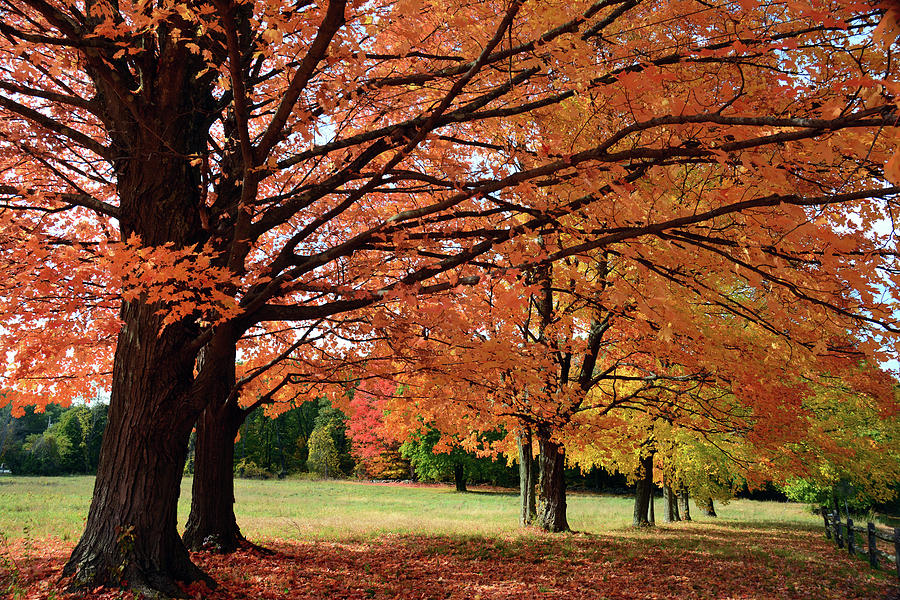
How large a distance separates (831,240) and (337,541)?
1080 cm

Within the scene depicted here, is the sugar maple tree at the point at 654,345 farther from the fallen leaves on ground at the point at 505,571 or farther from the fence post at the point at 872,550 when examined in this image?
the fence post at the point at 872,550

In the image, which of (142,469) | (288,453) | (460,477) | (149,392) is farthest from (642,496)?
(288,453)

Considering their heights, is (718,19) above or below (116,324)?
above

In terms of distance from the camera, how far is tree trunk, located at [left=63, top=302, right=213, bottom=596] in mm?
5535

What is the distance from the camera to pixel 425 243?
20.3 feet

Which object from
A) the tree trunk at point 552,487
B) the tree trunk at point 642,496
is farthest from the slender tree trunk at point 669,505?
the tree trunk at point 552,487

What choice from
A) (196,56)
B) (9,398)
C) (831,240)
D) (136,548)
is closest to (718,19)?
(831,240)

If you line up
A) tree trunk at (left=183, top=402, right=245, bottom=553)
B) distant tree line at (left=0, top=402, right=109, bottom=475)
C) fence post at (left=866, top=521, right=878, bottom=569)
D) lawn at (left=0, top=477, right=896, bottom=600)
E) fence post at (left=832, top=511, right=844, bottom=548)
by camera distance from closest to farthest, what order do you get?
lawn at (left=0, top=477, right=896, bottom=600), tree trunk at (left=183, top=402, right=245, bottom=553), fence post at (left=866, top=521, right=878, bottom=569), fence post at (left=832, top=511, right=844, bottom=548), distant tree line at (left=0, top=402, right=109, bottom=475)

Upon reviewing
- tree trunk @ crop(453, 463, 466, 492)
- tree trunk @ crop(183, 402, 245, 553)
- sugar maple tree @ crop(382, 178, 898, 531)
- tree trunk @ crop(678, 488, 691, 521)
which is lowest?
tree trunk @ crop(453, 463, 466, 492)

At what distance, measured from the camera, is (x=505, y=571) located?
879 cm

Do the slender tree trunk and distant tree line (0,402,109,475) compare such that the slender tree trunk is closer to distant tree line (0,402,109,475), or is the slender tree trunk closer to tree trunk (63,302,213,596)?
tree trunk (63,302,213,596)

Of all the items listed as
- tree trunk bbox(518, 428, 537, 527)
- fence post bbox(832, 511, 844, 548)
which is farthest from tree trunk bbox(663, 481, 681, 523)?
tree trunk bbox(518, 428, 537, 527)

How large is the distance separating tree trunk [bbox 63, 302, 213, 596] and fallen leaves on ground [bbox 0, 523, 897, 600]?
0.93 feet

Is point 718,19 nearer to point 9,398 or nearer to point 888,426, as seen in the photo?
point 9,398
